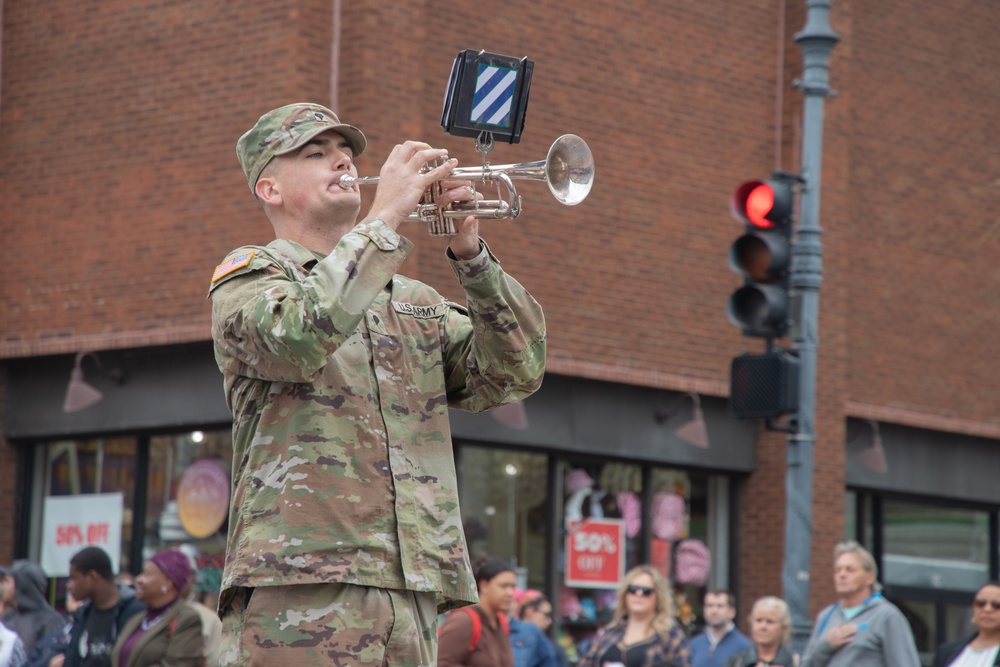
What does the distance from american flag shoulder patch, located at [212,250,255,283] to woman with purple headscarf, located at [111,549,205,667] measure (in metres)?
5.35

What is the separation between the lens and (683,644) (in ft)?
33.3

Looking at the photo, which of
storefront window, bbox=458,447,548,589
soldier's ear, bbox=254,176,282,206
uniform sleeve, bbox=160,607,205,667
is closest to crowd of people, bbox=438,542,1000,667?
uniform sleeve, bbox=160,607,205,667

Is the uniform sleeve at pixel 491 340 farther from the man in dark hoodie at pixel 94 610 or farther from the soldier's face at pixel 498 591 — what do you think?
the man in dark hoodie at pixel 94 610

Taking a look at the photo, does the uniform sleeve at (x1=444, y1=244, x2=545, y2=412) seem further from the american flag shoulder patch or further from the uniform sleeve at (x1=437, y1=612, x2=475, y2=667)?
the uniform sleeve at (x1=437, y1=612, x2=475, y2=667)

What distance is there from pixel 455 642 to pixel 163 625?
65.7 inches

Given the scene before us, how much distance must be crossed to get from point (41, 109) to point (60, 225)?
1.18 meters

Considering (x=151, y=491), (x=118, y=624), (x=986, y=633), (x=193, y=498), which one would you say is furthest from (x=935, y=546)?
(x=118, y=624)

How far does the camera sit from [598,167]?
15359 millimetres

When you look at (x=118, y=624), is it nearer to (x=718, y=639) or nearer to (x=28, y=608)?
(x=28, y=608)

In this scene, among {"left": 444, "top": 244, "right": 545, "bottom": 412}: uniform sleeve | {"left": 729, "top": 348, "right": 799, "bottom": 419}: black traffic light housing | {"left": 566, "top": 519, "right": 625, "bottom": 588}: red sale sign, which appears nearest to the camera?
{"left": 444, "top": 244, "right": 545, "bottom": 412}: uniform sleeve

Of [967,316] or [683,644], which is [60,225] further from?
[967,316]

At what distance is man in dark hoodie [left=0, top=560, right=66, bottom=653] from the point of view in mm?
10680

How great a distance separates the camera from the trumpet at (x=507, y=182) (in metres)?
3.84

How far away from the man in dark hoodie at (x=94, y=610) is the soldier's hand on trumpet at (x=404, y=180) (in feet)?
20.4
